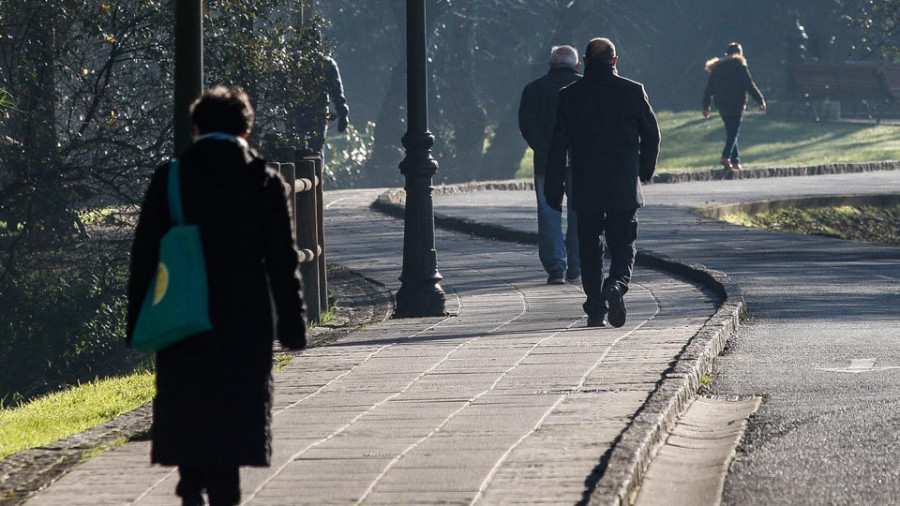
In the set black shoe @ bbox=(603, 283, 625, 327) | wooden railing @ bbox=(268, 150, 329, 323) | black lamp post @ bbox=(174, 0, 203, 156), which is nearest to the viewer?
black lamp post @ bbox=(174, 0, 203, 156)

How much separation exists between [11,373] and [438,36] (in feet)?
87.0

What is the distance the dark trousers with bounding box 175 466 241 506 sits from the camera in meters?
4.79

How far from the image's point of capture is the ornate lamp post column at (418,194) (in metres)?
11.0

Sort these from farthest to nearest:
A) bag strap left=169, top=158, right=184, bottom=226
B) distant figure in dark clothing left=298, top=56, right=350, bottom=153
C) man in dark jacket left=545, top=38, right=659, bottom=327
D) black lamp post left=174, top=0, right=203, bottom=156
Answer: distant figure in dark clothing left=298, top=56, right=350, bottom=153, man in dark jacket left=545, top=38, right=659, bottom=327, black lamp post left=174, top=0, right=203, bottom=156, bag strap left=169, top=158, right=184, bottom=226

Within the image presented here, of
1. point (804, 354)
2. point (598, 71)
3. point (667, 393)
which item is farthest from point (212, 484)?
point (598, 71)

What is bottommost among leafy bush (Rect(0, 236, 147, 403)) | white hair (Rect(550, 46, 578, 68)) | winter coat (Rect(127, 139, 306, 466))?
leafy bush (Rect(0, 236, 147, 403))

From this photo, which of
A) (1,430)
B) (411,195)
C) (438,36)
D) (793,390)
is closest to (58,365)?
(411,195)

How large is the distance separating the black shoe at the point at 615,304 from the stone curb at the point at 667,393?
513 millimetres

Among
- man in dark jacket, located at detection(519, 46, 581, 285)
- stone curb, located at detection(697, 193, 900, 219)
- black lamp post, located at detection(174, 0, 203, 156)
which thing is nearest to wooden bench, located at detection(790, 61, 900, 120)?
stone curb, located at detection(697, 193, 900, 219)

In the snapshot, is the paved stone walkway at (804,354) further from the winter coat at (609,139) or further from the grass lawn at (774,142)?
the grass lawn at (774,142)

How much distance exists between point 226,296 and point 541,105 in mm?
7649

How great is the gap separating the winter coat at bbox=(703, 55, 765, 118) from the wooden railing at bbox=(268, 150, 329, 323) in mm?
13959

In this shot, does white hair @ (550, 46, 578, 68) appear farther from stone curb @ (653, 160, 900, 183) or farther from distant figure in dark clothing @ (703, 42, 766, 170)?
stone curb @ (653, 160, 900, 183)

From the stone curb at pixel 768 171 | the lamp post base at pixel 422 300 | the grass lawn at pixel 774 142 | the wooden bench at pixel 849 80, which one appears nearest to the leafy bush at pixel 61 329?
the lamp post base at pixel 422 300
